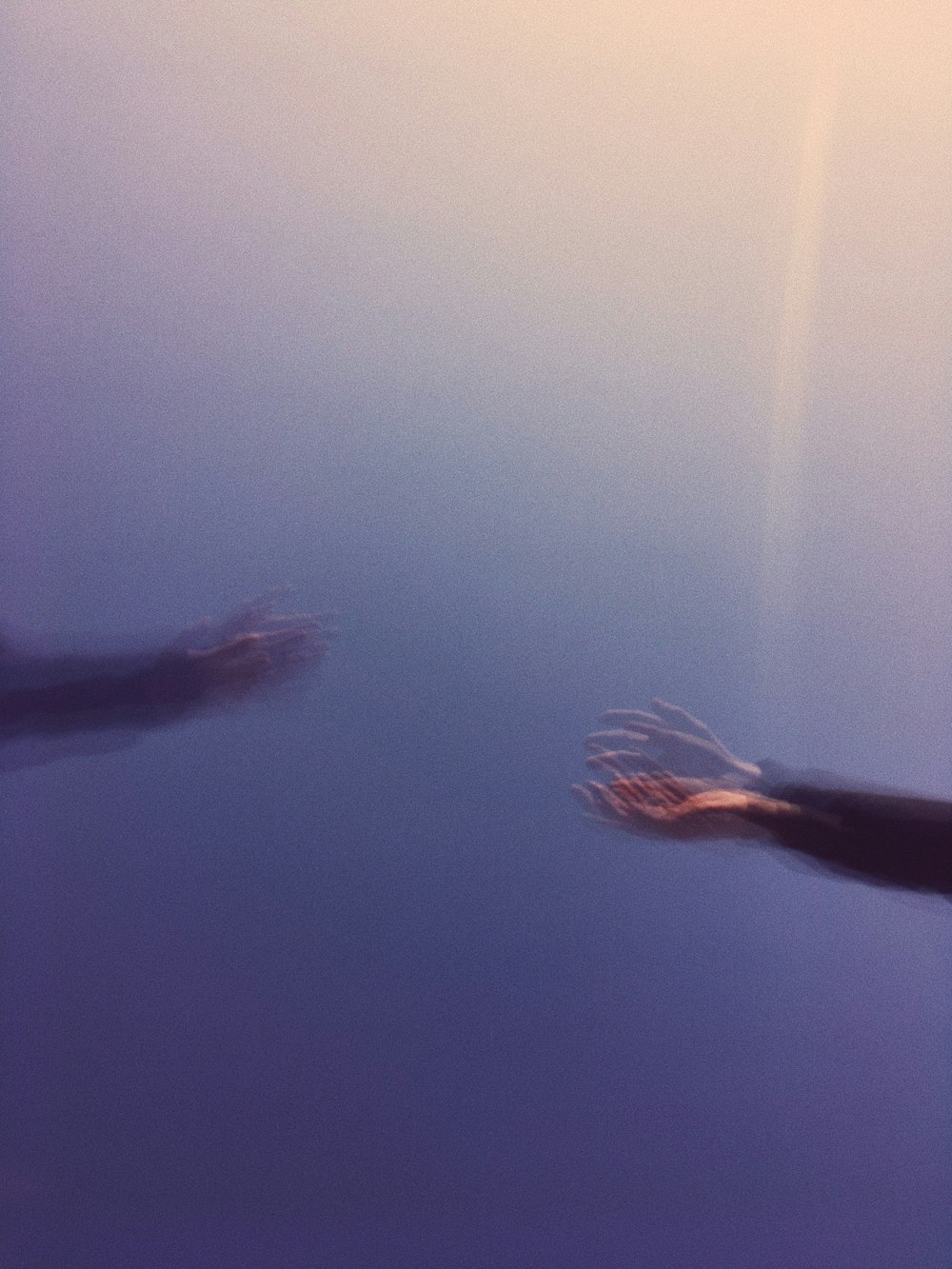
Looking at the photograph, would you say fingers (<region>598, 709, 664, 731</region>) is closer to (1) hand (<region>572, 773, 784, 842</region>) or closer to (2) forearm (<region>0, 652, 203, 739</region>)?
(1) hand (<region>572, 773, 784, 842</region>)

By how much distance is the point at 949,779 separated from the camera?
51.3 inches

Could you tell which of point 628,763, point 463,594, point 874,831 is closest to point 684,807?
point 628,763

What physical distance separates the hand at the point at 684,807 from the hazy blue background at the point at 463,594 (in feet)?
0.32

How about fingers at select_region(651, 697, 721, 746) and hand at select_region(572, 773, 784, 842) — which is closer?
hand at select_region(572, 773, 784, 842)

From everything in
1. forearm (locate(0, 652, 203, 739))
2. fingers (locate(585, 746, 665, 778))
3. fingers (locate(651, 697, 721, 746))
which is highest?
forearm (locate(0, 652, 203, 739))

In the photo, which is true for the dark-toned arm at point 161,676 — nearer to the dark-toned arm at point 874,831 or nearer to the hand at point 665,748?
the hand at point 665,748

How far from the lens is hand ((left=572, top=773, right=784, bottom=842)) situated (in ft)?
3.80

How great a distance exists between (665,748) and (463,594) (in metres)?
0.32

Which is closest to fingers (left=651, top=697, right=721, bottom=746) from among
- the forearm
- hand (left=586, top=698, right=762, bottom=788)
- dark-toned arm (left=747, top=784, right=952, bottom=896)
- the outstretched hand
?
hand (left=586, top=698, right=762, bottom=788)

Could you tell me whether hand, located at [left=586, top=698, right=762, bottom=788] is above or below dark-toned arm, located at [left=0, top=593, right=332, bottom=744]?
below

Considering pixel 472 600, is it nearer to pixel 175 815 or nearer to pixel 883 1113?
pixel 175 815

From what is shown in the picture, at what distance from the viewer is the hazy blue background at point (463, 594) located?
1.25 m

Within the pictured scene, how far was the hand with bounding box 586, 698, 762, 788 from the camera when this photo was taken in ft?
3.95

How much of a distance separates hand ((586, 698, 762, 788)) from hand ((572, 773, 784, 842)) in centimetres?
2
